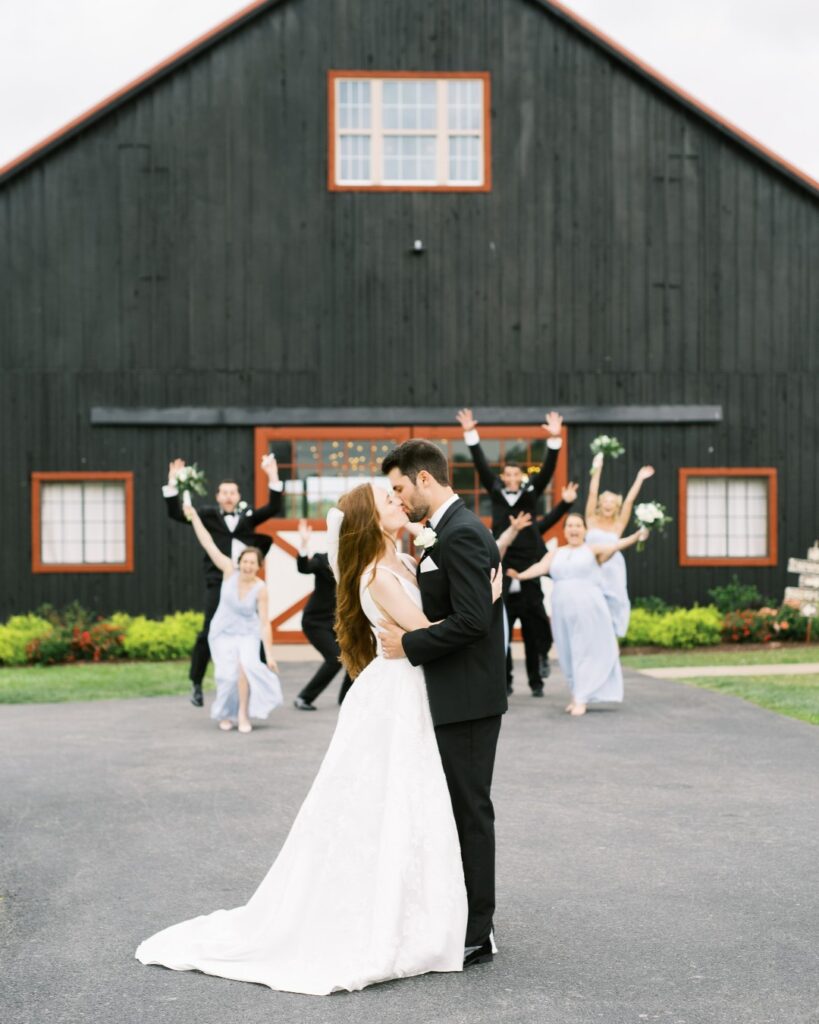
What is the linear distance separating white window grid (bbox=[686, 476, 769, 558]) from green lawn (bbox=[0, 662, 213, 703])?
748cm

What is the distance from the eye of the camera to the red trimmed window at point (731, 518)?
2022 centimetres

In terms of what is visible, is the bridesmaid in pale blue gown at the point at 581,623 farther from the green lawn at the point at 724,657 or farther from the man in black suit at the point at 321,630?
the green lawn at the point at 724,657

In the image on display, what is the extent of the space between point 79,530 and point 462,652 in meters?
15.0

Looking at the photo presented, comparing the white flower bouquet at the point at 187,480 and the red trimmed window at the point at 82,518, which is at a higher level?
the white flower bouquet at the point at 187,480

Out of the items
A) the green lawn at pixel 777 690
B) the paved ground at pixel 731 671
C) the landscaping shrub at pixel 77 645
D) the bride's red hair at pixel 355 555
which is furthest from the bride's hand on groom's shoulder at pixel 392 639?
Result: the landscaping shrub at pixel 77 645

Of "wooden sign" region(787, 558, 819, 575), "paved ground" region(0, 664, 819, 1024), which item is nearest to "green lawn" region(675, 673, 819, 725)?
"paved ground" region(0, 664, 819, 1024)

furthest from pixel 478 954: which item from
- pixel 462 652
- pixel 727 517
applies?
pixel 727 517

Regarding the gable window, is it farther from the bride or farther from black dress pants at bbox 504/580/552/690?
the bride

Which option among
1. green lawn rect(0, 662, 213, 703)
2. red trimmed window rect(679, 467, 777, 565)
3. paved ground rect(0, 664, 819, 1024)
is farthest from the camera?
red trimmed window rect(679, 467, 777, 565)

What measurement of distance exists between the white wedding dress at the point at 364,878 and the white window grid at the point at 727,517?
15.3m

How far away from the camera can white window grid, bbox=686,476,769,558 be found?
2030 centimetres

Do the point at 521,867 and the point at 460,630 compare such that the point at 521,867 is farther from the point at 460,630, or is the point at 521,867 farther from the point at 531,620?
the point at 531,620

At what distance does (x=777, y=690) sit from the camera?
13.9m

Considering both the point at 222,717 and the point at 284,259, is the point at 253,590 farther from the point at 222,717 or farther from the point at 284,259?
the point at 284,259
